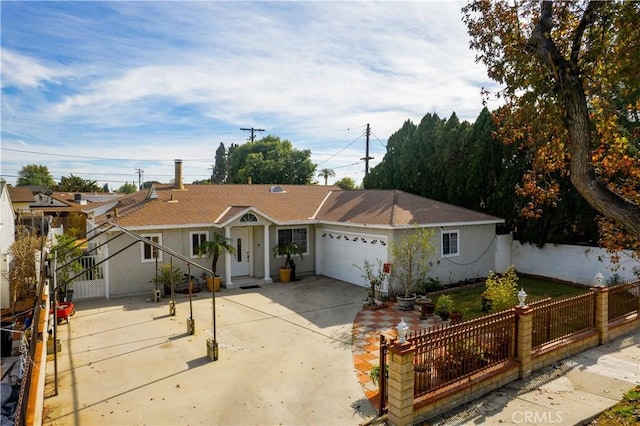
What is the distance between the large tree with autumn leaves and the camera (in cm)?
643

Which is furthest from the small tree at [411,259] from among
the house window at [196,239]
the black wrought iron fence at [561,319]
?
the house window at [196,239]

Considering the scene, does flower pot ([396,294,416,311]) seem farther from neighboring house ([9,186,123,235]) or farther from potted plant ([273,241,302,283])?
neighboring house ([9,186,123,235])

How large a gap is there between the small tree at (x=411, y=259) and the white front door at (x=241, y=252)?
6.96 meters

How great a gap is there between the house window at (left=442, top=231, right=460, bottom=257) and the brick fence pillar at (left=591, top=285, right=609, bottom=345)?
7.04 metres

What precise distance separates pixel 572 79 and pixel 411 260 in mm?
8904

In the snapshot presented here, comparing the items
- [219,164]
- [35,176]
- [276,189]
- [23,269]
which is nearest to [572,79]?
[23,269]

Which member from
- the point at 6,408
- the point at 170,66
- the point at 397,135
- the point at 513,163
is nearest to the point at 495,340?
the point at 6,408

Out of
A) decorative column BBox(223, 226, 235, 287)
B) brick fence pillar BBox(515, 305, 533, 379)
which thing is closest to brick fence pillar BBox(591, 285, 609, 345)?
brick fence pillar BBox(515, 305, 533, 379)

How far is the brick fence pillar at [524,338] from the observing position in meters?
8.16

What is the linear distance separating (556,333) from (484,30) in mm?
6862

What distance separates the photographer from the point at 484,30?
7648mm

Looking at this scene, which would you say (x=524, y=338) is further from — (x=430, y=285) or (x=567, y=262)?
(x=567, y=262)

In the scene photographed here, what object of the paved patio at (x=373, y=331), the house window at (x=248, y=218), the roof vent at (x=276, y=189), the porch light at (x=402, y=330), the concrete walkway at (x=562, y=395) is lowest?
the paved patio at (x=373, y=331)

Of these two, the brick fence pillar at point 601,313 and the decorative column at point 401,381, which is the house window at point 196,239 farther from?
the brick fence pillar at point 601,313
